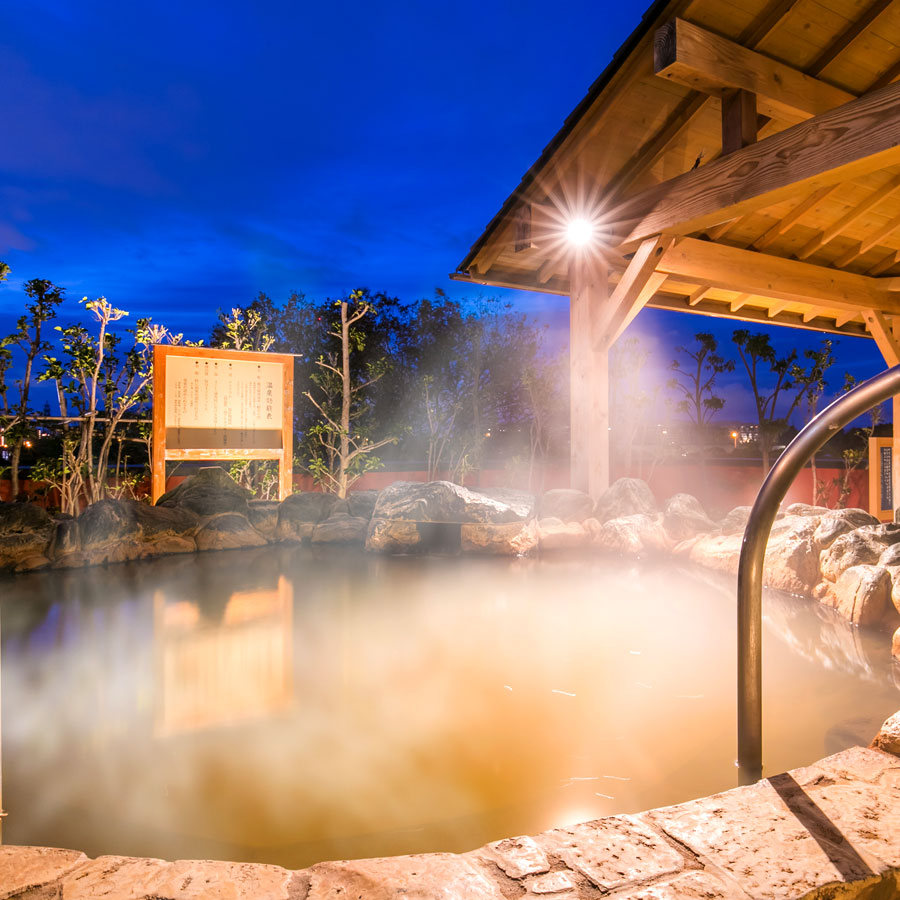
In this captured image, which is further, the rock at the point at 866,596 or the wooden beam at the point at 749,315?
the wooden beam at the point at 749,315

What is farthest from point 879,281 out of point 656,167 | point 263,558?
point 263,558

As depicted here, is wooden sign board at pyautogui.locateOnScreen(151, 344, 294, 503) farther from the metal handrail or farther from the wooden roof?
the metal handrail

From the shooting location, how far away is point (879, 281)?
22.5 ft

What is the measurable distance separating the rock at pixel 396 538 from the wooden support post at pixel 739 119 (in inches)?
156

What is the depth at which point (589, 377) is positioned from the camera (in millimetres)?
5973

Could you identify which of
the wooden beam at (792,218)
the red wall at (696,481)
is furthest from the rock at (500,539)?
the red wall at (696,481)

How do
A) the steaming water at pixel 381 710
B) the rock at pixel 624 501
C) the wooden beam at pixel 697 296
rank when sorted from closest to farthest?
1. the steaming water at pixel 381 710
2. the rock at pixel 624 501
3. the wooden beam at pixel 697 296

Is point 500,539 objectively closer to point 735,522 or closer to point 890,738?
point 735,522

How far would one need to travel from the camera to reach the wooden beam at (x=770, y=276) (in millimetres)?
5598

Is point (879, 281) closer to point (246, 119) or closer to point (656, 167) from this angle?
point (656, 167)

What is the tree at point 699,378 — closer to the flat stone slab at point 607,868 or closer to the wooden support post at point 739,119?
the wooden support post at point 739,119

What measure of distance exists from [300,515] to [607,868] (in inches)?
214

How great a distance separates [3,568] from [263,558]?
1931 mm

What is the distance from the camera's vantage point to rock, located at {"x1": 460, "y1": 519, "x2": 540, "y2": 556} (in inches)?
212
